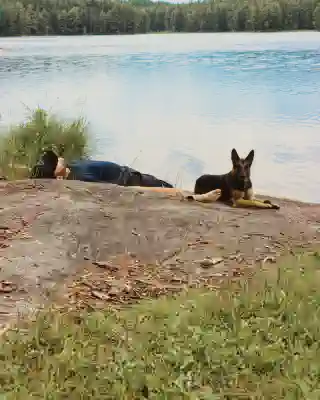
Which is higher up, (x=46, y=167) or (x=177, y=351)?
(x=177, y=351)

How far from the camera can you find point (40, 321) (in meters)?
3.12

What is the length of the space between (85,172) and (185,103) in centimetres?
1417

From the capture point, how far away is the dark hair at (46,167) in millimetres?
6496

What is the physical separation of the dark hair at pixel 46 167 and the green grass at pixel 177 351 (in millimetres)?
3281

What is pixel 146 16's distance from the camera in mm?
25453

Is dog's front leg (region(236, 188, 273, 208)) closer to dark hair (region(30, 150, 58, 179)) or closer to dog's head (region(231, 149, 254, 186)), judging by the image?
dog's head (region(231, 149, 254, 186))

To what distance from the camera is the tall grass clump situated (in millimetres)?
6648

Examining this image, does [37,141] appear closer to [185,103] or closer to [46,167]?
[46,167]

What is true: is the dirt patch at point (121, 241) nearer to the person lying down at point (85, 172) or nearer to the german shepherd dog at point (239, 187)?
the german shepherd dog at point (239, 187)

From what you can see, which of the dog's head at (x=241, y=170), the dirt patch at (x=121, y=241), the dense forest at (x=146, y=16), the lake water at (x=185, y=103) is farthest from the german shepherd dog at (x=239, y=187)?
the dense forest at (x=146, y=16)

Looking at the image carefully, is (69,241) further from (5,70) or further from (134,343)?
(5,70)

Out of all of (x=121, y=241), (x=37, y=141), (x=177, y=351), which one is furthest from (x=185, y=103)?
(x=177, y=351)

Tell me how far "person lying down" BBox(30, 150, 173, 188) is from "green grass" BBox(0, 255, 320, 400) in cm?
317

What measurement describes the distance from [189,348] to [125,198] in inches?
100
